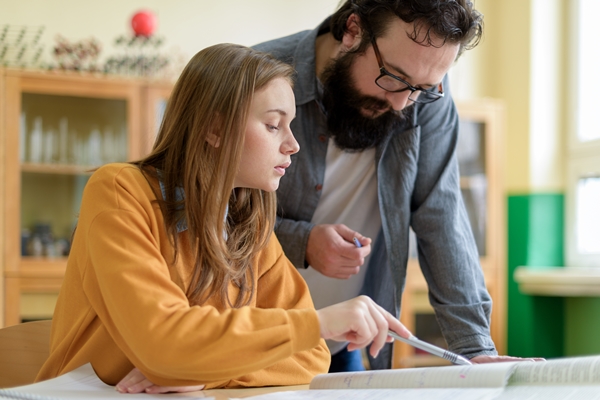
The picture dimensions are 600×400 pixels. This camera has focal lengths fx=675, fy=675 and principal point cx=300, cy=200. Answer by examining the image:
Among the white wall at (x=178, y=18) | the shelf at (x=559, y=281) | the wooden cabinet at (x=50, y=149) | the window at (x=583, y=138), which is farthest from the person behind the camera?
the window at (x=583, y=138)

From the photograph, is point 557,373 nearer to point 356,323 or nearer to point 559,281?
point 356,323

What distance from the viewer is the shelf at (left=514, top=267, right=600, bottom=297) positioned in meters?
3.24

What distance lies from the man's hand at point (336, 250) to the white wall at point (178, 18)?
7.52 feet

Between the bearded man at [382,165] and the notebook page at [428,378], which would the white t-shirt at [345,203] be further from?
the notebook page at [428,378]

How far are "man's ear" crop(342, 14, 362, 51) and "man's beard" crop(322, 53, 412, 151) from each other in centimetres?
3

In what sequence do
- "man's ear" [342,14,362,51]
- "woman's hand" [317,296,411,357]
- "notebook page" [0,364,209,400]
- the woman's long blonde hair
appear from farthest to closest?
1. "man's ear" [342,14,362,51]
2. the woman's long blonde hair
3. "woman's hand" [317,296,411,357]
4. "notebook page" [0,364,209,400]

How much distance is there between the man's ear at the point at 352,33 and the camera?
145cm

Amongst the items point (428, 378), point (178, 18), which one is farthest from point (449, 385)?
point (178, 18)

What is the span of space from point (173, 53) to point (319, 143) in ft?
7.42

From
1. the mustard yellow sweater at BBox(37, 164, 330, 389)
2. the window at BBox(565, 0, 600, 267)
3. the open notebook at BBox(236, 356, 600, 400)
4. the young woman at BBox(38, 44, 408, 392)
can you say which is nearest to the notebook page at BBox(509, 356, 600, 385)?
the open notebook at BBox(236, 356, 600, 400)

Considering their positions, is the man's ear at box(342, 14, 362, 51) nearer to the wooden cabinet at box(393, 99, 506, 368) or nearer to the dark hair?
the dark hair

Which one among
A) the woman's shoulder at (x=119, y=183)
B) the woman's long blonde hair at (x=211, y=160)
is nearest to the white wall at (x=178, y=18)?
the woman's long blonde hair at (x=211, y=160)

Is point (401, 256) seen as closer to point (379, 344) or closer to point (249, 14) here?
point (379, 344)

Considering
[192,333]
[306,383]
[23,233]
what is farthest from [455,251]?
[23,233]
